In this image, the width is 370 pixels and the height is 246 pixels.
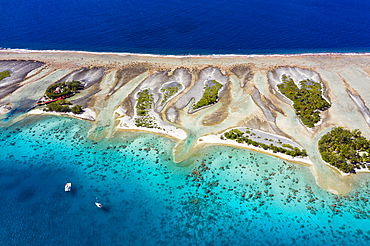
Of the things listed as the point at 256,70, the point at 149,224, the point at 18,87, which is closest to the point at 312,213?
the point at 149,224

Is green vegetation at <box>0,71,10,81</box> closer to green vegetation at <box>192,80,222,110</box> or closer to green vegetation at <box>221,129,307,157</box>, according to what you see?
green vegetation at <box>192,80,222,110</box>

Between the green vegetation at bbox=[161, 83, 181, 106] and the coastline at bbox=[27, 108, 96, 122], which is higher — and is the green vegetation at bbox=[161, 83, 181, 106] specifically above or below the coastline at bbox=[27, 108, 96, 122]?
above

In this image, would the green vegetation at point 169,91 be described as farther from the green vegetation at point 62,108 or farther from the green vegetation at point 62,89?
A: the green vegetation at point 62,89

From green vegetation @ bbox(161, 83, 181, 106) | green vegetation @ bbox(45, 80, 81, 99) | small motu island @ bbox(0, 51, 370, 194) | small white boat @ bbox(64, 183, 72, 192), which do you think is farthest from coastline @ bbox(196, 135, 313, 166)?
green vegetation @ bbox(45, 80, 81, 99)

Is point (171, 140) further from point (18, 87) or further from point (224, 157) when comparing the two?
point (18, 87)

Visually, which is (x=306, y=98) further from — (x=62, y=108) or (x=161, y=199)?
(x=62, y=108)

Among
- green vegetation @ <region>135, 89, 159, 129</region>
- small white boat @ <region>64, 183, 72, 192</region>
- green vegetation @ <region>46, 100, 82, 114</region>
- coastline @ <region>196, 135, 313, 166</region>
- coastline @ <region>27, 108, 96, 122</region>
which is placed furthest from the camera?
green vegetation @ <region>46, 100, 82, 114</region>

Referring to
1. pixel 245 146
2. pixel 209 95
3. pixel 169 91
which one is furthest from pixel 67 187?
pixel 209 95

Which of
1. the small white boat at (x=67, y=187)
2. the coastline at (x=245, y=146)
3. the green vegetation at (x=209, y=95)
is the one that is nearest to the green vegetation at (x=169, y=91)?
the green vegetation at (x=209, y=95)
